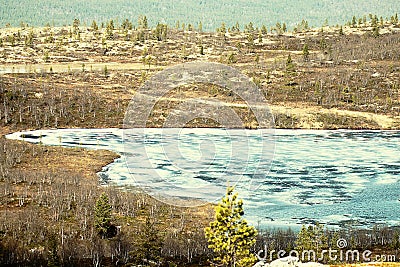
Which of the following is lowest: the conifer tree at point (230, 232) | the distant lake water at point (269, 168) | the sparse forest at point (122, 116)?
the distant lake water at point (269, 168)

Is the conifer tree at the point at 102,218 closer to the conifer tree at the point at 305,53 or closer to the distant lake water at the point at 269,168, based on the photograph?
the distant lake water at the point at 269,168

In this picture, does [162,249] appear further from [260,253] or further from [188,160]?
[188,160]

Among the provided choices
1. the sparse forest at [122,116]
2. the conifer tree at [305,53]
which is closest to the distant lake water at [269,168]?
the sparse forest at [122,116]

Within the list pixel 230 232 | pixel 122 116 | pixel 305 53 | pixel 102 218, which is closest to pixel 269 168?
pixel 102 218

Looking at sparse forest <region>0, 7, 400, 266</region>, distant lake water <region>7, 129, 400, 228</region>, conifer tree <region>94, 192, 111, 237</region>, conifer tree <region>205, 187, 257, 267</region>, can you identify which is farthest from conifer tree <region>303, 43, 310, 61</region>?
conifer tree <region>205, 187, 257, 267</region>

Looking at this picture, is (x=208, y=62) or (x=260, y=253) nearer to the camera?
(x=260, y=253)

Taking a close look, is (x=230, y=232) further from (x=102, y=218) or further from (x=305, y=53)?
(x=305, y=53)

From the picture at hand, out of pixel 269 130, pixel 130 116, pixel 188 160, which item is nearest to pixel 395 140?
pixel 269 130
